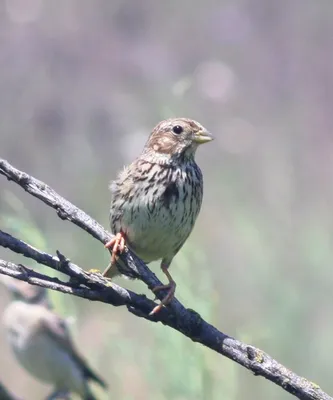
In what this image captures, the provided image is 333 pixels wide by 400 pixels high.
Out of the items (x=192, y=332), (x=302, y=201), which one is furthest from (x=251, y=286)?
(x=192, y=332)

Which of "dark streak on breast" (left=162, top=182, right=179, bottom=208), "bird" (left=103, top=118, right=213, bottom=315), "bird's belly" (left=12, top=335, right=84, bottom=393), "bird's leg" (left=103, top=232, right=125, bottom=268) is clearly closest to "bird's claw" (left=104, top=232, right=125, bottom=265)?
"bird's leg" (left=103, top=232, right=125, bottom=268)

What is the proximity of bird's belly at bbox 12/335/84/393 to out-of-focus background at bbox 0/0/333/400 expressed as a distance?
0.49ft

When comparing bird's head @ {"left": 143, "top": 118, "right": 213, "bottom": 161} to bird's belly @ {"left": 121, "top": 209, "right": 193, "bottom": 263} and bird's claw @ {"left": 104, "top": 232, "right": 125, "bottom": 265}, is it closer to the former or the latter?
bird's belly @ {"left": 121, "top": 209, "right": 193, "bottom": 263}

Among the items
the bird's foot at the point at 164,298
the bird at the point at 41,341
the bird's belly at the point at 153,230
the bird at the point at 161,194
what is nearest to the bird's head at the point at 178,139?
the bird at the point at 161,194

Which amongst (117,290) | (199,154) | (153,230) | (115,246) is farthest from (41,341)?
(117,290)

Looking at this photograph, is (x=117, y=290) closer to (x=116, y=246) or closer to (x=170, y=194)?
(x=116, y=246)

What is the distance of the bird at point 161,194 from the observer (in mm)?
4293

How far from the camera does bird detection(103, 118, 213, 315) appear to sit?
4293mm

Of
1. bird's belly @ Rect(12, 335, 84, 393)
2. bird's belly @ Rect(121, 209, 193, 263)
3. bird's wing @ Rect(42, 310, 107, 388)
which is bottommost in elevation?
bird's belly @ Rect(121, 209, 193, 263)

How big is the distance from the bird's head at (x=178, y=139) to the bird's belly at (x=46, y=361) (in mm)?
2160

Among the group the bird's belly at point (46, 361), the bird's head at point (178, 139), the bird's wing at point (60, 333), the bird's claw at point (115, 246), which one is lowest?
the bird's claw at point (115, 246)

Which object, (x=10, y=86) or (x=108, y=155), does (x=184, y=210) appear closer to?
(x=108, y=155)

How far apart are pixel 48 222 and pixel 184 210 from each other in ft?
15.2

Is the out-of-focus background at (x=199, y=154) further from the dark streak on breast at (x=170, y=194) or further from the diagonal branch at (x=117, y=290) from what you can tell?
the diagonal branch at (x=117, y=290)
